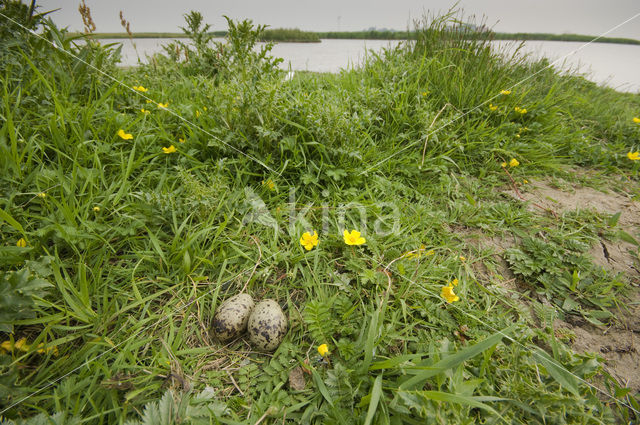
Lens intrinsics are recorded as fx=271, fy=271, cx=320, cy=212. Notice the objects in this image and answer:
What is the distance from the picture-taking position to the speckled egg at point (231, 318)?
140cm

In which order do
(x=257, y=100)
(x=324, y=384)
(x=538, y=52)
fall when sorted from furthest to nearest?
(x=538, y=52), (x=257, y=100), (x=324, y=384)

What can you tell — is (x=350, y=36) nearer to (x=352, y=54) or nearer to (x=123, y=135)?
(x=352, y=54)

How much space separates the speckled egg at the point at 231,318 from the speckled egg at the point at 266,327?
45 millimetres

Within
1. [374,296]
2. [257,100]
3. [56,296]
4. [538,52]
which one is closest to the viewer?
[56,296]

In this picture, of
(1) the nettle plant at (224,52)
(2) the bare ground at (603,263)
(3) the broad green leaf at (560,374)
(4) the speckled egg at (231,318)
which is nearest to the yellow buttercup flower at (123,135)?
(1) the nettle plant at (224,52)

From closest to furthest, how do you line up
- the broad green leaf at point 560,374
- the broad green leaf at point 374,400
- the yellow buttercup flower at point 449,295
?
the broad green leaf at point 374,400 < the broad green leaf at point 560,374 < the yellow buttercup flower at point 449,295

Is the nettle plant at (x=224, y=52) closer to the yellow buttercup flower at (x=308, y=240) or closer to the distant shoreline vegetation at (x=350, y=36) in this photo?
the distant shoreline vegetation at (x=350, y=36)

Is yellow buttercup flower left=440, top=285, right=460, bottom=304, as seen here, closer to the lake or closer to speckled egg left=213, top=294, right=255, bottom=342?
speckled egg left=213, top=294, right=255, bottom=342

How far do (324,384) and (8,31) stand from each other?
333 cm

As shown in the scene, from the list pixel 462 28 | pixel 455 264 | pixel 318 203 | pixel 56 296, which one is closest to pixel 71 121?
pixel 56 296

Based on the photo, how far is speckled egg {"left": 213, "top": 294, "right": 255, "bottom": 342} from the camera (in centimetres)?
140

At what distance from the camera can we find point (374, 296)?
161cm

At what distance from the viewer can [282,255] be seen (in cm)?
176

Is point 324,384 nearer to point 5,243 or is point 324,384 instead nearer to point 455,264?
point 455,264
